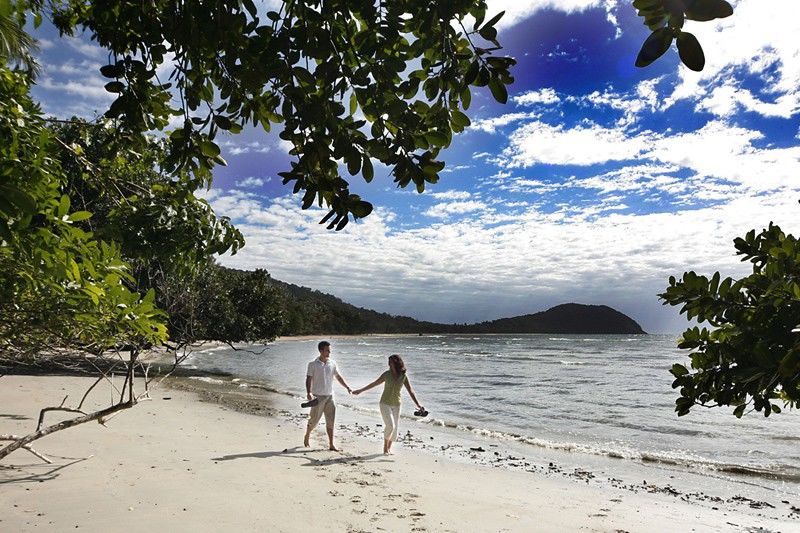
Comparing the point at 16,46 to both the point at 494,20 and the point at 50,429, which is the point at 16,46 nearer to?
the point at 50,429

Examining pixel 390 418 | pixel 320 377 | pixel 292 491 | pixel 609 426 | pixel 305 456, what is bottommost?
pixel 609 426

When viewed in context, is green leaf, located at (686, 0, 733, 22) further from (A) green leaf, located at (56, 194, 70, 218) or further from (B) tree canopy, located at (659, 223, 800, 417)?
(A) green leaf, located at (56, 194, 70, 218)

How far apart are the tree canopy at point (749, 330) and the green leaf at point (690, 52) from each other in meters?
1.21

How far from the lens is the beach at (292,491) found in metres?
5.40

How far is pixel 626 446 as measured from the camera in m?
12.9

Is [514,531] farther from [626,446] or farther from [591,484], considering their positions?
[626,446]

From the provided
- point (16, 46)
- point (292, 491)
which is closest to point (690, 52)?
point (292, 491)

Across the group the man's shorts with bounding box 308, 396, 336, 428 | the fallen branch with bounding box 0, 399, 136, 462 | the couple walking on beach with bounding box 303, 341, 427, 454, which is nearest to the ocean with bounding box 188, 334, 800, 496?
the couple walking on beach with bounding box 303, 341, 427, 454

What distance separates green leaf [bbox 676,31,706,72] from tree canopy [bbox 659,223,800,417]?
3.98 ft

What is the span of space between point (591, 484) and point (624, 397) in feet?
49.3

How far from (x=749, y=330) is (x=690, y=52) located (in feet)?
5.13

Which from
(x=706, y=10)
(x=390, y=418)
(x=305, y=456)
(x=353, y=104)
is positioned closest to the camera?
(x=706, y=10)

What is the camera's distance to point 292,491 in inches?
259

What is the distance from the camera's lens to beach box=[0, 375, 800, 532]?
5402 mm
